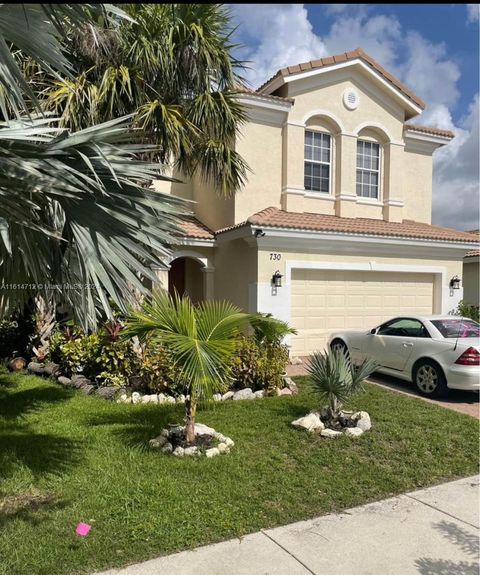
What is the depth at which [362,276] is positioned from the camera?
1309cm

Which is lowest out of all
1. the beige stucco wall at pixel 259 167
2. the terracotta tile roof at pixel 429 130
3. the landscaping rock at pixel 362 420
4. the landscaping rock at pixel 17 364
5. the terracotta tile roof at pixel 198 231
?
the landscaping rock at pixel 362 420

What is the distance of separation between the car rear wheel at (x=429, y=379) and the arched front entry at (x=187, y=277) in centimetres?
819

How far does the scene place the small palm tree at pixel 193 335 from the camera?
4777mm

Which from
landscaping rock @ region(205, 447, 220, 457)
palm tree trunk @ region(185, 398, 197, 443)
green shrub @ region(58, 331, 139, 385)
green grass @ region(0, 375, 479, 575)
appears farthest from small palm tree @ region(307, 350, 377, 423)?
green shrub @ region(58, 331, 139, 385)

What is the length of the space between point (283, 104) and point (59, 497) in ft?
38.3

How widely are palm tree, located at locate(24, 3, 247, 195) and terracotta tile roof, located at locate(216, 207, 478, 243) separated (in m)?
3.12

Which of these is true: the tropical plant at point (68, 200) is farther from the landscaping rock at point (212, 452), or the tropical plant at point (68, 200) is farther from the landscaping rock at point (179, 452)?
the landscaping rock at point (212, 452)

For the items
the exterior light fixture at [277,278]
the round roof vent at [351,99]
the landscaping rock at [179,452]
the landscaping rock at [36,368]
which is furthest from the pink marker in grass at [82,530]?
the round roof vent at [351,99]

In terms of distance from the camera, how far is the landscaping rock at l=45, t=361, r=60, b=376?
9102mm

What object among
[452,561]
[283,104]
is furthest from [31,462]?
[283,104]

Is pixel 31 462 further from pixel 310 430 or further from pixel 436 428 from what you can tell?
pixel 436 428

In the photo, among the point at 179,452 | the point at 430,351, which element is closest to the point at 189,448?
the point at 179,452

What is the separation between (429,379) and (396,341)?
106 centimetres

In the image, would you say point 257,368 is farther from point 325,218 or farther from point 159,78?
point 325,218
